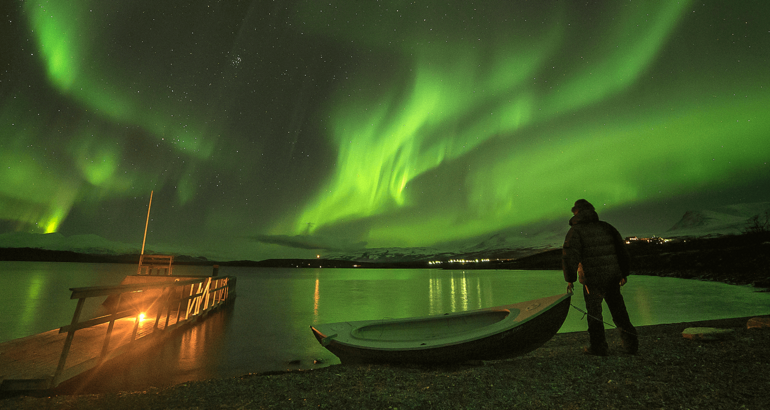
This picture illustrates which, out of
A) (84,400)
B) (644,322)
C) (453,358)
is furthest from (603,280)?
(644,322)

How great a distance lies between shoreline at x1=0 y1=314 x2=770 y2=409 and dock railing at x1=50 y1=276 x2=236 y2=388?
126 centimetres

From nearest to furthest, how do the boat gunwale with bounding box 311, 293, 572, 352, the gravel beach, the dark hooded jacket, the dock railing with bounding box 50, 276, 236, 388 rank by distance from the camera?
the gravel beach, the dark hooded jacket, the dock railing with bounding box 50, 276, 236, 388, the boat gunwale with bounding box 311, 293, 572, 352

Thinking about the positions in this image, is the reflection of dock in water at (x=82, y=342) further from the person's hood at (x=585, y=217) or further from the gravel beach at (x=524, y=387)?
the person's hood at (x=585, y=217)

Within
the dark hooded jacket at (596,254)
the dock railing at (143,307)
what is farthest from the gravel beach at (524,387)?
the dark hooded jacket at (596,254)

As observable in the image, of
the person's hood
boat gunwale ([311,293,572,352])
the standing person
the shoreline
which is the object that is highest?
the person's hood

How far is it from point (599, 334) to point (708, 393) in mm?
2290

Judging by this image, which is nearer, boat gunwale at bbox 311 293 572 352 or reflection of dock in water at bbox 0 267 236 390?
reflection of dock in water at bbox 0 267 236 390

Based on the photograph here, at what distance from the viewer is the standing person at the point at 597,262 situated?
695cm

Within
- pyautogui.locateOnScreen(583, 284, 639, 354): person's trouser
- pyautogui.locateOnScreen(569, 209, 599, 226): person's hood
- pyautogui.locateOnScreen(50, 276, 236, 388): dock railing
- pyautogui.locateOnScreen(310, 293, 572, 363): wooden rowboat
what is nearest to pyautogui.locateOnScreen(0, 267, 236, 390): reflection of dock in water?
pyautogui.locateOnScreen(50, 276, 236, 388): dock railing

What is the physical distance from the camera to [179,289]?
17.8 m

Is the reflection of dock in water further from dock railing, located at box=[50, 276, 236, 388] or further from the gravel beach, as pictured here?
the gravel beach

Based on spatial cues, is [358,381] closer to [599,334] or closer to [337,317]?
[599,334]

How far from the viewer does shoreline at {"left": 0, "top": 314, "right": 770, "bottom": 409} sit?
16.7ft

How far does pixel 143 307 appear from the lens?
Answer: 46.9 feet
